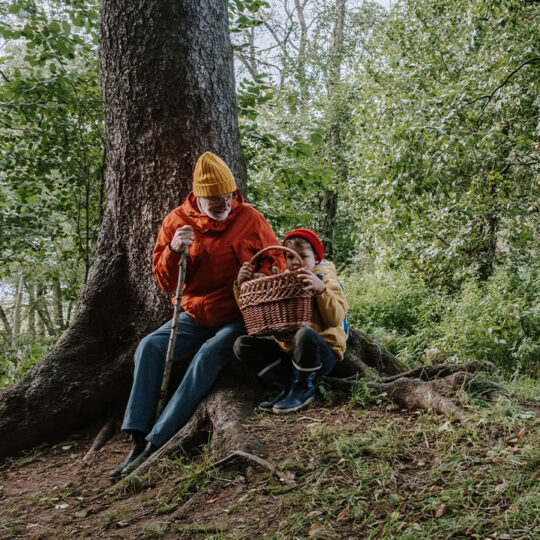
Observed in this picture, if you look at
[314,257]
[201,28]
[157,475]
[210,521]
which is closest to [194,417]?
[157,475]

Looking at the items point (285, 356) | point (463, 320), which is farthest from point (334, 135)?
point (285, 356)

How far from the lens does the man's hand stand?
367 centimetres

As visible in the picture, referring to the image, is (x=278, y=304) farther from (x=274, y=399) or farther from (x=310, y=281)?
(x=274, y=399)

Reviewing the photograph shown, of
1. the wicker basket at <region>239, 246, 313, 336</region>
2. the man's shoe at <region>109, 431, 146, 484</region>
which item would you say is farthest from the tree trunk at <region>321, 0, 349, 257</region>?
the man's shoe at <region>109, 431, 146, 484</region>

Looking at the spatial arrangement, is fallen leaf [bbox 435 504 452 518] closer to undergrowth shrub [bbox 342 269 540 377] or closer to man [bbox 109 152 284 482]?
man [bbox 109 152 284 482]

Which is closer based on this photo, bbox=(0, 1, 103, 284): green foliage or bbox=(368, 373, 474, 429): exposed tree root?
bbox=(368, 373, 474, 429): exposed tree root

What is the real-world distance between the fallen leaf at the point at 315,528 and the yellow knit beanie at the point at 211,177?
238 cm

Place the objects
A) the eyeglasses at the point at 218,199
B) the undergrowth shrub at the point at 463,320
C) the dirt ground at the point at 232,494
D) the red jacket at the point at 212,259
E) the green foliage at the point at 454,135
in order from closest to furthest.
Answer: the dirt ground at the point at 232,494 → the eyeglasses at the point at 218,199 → the red jacket at the point at 212,259 → the green foliage at the point at 454,135 → the undergrowth shrub at the point at 463,320

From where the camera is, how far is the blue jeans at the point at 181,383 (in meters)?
3.61

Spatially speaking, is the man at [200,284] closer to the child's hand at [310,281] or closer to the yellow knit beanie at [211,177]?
the yellow knit beanie at [211,177]

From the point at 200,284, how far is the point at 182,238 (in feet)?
1.46

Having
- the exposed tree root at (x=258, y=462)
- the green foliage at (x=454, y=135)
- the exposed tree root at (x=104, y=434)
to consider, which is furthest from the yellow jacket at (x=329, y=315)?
the green foliage at (x=454, y=135)

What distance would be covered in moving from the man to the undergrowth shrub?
4514 millimetres

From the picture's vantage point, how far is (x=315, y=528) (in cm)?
209
